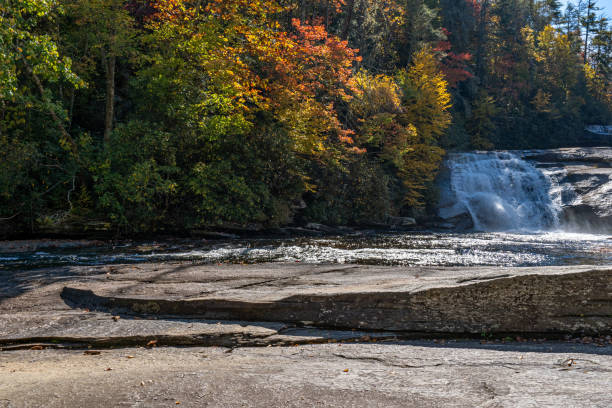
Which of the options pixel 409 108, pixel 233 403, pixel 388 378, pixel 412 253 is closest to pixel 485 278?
pixel 388 378

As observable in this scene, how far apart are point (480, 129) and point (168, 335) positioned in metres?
38.5

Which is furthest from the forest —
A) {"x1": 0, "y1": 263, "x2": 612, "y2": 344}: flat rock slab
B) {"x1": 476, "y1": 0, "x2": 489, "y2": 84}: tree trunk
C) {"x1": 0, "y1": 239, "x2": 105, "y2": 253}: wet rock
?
{"x1": 476, "y1": 0, "x2": 489, "y2": 84}: tree trunk

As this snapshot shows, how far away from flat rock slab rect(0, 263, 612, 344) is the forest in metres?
5.55

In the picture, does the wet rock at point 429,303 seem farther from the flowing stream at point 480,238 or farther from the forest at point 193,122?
the forest at point 193,122

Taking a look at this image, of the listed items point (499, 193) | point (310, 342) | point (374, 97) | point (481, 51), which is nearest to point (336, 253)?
point (310, 342)

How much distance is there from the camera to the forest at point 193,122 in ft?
40.4

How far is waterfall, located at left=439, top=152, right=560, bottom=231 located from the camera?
21.7 m

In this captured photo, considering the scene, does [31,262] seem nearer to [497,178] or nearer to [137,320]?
[137,320]

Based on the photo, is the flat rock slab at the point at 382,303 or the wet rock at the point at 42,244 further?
the wet rock at the point at 42,244

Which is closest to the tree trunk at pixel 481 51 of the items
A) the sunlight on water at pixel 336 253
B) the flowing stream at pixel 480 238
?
the flowing stream at pixel 480 238

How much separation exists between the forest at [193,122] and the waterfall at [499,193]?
6.77 feet

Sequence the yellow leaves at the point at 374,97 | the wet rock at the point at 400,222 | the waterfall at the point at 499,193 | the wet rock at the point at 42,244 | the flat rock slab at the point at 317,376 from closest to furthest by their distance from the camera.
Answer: the flat rock slab at the point at 317,376, the wet rock at the point at 42,244, the yellow leaves at the point at 374,97, the wet rock at the point at 400,222, the waterfall at the point at 499,193

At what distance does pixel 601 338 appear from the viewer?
396 cm

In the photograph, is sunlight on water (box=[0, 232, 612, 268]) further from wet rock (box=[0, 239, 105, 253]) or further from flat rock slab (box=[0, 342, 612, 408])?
flat rock slab (box=[0, 342, 612, 408])
